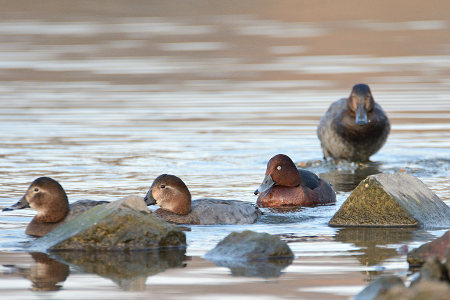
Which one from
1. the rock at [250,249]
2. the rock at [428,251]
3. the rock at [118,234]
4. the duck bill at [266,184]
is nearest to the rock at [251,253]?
the rock at [250,249]

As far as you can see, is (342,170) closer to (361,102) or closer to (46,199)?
(361,102)

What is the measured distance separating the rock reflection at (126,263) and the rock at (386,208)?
6.65 feet

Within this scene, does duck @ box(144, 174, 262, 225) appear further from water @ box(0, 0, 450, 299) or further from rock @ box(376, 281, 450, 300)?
rock @ box(376, 281, 450, 300)

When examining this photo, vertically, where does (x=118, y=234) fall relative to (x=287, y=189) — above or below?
below

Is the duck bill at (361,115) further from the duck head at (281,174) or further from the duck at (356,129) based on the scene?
the duck head at (281,174)

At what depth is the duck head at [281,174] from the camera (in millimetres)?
12023

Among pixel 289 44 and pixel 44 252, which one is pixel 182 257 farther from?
pixel 289 44

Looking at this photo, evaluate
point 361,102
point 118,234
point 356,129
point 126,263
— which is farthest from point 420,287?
point 356,129

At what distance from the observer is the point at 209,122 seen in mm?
18938

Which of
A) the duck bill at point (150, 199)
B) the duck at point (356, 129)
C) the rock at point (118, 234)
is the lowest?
the rock at point (118, 234)

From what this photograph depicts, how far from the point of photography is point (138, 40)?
33.8 meters

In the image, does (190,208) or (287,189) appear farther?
(287,189)

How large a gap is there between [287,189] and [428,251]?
14.3 feet

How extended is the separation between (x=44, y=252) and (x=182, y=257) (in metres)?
1.24
